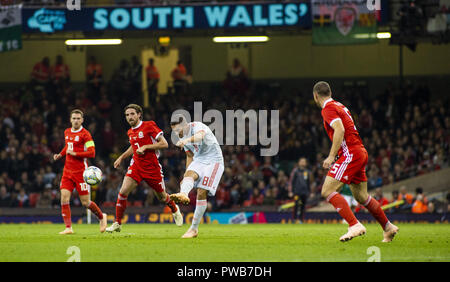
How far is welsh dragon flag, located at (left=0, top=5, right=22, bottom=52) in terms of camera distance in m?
27.5

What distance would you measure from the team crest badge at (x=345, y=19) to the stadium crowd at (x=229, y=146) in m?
5.26

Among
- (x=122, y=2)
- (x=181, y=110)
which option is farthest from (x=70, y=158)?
(x=181, y=110)

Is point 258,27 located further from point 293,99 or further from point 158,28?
point 293,99

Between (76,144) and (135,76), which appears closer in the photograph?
(76,144)

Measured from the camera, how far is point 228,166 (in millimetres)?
29938

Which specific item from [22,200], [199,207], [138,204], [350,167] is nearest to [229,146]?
[138,204]

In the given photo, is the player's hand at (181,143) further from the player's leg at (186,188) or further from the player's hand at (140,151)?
the player's hand at (140,151)

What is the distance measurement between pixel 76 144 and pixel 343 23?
478 inches

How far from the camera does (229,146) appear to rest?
101 ft

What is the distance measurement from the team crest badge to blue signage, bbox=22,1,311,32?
5.54 ft

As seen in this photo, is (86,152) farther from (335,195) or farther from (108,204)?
(108,204)

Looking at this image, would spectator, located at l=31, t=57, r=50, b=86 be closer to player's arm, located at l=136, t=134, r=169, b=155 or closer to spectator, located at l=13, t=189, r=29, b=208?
spectator, located at l=13, t=189, r=29, b=208

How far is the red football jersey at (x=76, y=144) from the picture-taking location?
650 inches

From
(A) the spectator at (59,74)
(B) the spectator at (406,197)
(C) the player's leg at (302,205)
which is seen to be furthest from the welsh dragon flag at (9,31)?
(B) the spectator at (406,197)
